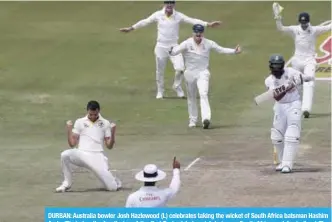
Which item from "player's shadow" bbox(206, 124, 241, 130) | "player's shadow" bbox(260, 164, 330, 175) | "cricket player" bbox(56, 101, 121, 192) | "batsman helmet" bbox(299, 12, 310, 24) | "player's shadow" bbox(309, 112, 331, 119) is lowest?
"player's shadow" bbox(206, 124, 241, 130)

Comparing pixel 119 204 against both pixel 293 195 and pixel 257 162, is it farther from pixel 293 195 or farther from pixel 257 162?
pixel 257 162

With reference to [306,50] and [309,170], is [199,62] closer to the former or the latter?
[306,50]

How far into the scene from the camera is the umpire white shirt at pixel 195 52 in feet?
87.7

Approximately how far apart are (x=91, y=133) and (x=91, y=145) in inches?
8.7

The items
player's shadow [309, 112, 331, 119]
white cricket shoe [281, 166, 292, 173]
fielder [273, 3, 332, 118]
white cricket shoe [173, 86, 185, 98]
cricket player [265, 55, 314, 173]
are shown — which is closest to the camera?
cricket player [265, 55, 314, 173]

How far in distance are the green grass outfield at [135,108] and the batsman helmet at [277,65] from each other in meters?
1.89

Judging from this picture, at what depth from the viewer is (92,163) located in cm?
2036

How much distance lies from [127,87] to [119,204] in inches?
514

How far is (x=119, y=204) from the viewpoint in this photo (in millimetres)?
19500

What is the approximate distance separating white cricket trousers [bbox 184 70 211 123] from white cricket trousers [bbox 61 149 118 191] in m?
6.60

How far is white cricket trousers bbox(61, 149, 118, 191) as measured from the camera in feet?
66.7

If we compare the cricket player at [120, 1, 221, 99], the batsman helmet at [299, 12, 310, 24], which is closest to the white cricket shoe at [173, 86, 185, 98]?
the cricket player at [120, 1, 221, 99]

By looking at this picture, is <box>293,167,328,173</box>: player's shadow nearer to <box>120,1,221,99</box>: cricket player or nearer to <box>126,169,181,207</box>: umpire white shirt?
<box>126,169,181,207</box>: umpire white shirt

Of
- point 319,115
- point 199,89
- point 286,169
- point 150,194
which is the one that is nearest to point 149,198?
point 150,194
